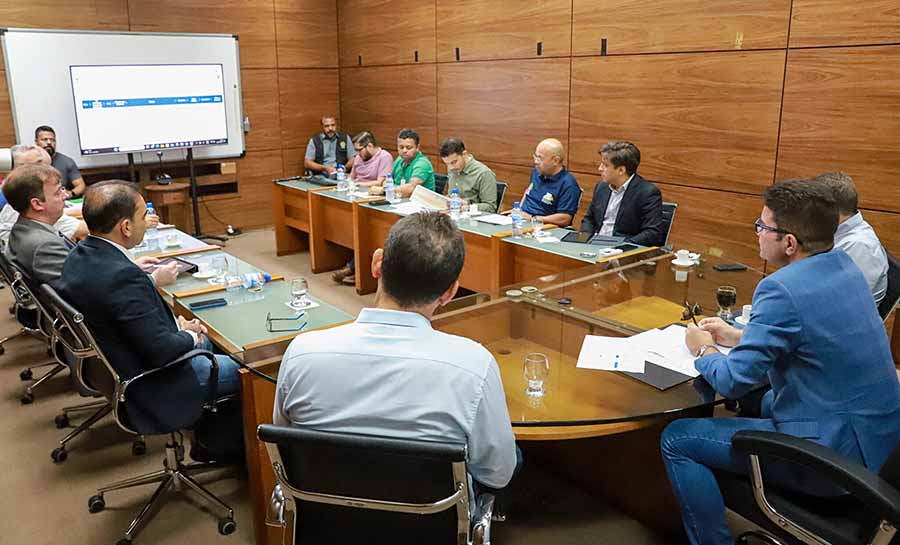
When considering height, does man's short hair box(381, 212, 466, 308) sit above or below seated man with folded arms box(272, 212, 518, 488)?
above

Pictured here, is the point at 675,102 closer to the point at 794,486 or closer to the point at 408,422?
the point at 794,486

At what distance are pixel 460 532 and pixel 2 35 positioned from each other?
7.06m

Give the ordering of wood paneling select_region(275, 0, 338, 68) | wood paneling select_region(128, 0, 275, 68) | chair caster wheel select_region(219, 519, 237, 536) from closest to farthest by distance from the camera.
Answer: chair caster wheel select_region(219, 519, 237, 536), wood paneling select_region(128, 0, 275, 68), wood paneling select_region(275, 0, 338, 68)

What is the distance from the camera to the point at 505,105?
21.9 ft

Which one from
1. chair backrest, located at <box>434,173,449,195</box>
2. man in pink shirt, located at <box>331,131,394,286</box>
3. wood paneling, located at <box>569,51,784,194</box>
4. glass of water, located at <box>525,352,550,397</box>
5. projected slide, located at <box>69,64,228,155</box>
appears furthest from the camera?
projected slide, located at <box>69,64,228,155</box>

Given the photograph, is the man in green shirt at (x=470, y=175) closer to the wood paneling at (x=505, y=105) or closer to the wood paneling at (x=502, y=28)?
the wood paneling at (x=505, y=105)

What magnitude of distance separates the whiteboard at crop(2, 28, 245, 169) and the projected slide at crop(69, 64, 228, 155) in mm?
126

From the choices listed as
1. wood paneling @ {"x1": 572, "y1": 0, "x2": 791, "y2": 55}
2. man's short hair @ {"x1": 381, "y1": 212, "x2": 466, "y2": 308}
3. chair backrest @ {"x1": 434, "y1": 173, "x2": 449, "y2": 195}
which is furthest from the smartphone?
wood paneling @ {"x1": 572, "y1": 0, "x2": 791, "y2": 55}

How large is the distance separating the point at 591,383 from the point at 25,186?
2.82 meters

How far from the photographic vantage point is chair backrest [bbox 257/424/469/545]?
52.7 inches

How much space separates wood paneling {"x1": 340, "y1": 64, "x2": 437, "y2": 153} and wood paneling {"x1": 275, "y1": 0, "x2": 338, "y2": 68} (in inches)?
13.7

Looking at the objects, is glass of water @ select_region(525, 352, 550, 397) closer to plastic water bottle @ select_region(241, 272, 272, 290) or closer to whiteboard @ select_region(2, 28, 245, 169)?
plastic water bottle @ select_region(241, 272, 272, 290)

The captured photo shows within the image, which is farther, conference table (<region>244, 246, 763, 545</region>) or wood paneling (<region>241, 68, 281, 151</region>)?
wood paneling (<region>241, 68, 281, 151</region>)

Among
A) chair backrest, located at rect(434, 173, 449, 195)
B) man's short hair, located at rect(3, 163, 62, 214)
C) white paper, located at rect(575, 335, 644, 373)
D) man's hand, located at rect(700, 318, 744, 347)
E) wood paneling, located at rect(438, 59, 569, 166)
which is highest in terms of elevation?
wood paneling, located at rect(438, 59, 569, 166)
